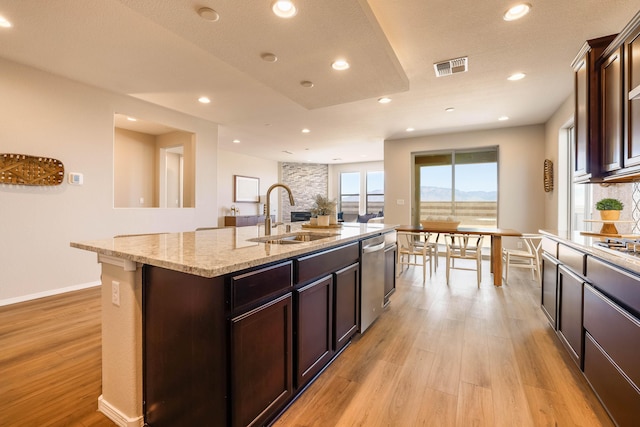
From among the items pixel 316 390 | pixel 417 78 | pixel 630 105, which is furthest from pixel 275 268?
pixel 417 78

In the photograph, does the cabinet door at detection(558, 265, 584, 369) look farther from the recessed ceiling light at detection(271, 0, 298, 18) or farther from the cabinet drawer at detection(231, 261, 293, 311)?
the recessed ceiling light at detection(271, 0, 298, 18)

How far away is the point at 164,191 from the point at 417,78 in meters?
5.55

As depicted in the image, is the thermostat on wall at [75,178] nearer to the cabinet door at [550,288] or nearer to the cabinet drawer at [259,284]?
the cabinet drawer at [259,284]

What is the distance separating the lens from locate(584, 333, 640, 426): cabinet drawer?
1.26 meters

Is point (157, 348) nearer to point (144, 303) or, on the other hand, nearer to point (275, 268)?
point (144, 303)

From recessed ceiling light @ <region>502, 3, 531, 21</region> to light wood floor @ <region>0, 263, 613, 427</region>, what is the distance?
2.57 m

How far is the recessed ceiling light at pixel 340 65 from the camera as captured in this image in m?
2.43

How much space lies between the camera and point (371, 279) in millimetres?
2584

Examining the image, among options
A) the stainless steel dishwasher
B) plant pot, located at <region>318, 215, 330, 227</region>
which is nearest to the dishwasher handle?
the stainless steel dishwasher

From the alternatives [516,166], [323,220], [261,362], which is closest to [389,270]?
[323,220]

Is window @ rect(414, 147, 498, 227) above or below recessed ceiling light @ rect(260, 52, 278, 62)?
below

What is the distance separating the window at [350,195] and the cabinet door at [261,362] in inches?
354

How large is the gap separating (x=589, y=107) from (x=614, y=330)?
1739 mm

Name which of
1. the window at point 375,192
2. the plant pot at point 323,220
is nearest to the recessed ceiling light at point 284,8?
the plant pot at point 323,220
